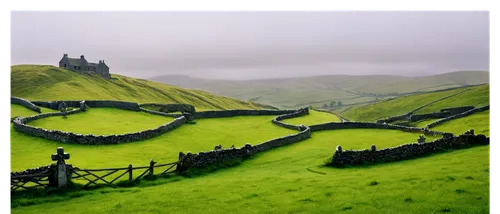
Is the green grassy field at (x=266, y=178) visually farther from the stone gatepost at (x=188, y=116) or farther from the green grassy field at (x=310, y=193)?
the stone gatepost at (x=188, y=116)

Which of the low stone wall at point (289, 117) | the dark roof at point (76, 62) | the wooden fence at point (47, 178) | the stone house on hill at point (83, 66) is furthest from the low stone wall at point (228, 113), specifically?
the dark roof at point (76, 62)

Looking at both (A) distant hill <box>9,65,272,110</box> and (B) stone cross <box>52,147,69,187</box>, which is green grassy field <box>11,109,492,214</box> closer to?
(B) stone cross <box>52,147,69,187</box>

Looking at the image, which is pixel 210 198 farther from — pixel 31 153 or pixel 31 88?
pixel 31 88

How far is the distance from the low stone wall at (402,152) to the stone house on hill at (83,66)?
108 m

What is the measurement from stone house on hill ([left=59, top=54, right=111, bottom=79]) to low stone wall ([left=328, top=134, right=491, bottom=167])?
108m

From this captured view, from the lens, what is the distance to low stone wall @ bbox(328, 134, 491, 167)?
2967 centimetres

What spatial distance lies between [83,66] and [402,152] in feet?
370

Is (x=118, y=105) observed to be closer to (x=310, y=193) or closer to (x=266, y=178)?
(x=266, y=178)

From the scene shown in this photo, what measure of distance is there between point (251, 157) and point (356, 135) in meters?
18.2

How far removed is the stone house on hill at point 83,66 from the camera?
123 m

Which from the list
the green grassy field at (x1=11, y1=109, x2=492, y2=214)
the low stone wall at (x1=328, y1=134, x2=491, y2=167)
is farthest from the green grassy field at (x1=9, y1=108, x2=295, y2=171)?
the low stone wall at (x1=328, y1=134, x2=491, y2=167)

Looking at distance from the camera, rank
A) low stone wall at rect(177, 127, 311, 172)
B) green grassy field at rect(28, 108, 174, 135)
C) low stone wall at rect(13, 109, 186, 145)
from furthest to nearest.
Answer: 1. green grassy field at rect(28, 108, 174, 135)
2. low stone wall at rect(13, 109, 186, 145)
3. low stone wall at rect(177, 127, 311, 172)
